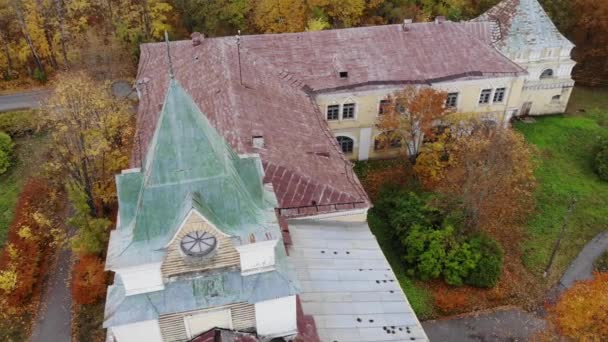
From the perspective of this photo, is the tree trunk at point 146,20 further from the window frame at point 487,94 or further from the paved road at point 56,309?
the window frame at point 487,94

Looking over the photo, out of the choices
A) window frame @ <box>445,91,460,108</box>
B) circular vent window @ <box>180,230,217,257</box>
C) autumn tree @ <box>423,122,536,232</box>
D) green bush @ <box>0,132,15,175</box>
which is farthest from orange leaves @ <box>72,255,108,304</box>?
window frame @ <box>445,91,460,108</box>

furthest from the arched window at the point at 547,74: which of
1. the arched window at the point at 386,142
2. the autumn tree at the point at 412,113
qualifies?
the arched window at the point at 386,142

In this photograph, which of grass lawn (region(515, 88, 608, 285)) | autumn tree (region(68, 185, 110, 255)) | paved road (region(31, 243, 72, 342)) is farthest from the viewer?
grass lawn (region(515, 88, 608, 285))

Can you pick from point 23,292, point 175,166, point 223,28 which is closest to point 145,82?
point 23,292

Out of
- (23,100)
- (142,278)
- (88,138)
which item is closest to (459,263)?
(142,278)

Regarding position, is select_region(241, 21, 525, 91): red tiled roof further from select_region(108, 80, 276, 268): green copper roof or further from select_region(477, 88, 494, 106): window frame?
select_region(108, 80, 276, 268): green copper roof

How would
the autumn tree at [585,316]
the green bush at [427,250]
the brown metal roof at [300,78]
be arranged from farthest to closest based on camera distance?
the green bush at [427,250] < the brown metal roof at [300,78] < the autumn tree at [585,316]

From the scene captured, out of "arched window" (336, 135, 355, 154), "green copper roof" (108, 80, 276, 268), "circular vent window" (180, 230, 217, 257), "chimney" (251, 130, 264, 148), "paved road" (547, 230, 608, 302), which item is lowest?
"paved road" (547, 230, 608, 302)
